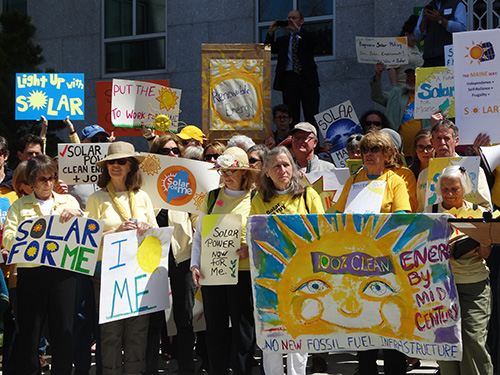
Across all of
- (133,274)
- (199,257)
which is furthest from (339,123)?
(133,274)

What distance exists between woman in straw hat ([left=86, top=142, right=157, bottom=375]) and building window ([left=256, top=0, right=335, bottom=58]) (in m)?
6.10

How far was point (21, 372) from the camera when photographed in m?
6.08

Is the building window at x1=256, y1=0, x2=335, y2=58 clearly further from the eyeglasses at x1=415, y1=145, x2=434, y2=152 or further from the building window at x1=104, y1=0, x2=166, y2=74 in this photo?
the eyeglasses at x1=415, y1=145, x2=434, y2=152

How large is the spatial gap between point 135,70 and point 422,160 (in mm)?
8108

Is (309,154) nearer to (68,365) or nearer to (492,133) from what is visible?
(492,133)

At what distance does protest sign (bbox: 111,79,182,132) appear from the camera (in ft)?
29.2

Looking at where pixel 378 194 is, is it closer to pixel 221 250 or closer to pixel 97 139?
pixel 221 250

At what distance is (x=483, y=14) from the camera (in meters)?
10.3

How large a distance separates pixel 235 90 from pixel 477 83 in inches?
127

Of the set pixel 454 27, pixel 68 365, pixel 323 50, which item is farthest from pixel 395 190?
pixel 323 50

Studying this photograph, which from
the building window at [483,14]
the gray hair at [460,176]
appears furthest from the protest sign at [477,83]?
the building window at [483,14]

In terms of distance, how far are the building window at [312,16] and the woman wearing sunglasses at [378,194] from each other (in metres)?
6.16

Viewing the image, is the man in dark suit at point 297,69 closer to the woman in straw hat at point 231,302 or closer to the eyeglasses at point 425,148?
the eyeglasses at point 425,148

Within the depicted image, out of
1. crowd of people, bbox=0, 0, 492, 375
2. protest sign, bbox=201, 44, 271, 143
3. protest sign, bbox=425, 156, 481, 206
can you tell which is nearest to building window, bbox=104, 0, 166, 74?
protest sign, bbox=201, 44, 271, 143
